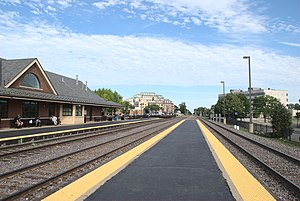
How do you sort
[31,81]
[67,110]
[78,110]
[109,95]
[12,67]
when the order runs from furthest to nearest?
[109,95] < [78,110] < [67,110] < [31,81] < [12,67]

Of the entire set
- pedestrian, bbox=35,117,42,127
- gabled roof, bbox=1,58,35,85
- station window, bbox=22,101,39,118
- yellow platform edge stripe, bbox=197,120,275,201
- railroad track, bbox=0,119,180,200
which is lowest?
railroad track, bbox=0,119,180,200

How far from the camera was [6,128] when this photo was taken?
78.3 ft

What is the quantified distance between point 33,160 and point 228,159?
7358 mm

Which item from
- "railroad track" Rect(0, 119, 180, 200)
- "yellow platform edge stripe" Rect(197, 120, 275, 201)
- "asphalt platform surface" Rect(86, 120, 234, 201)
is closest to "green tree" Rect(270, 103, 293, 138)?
"yellow platform edge stripe" Rect(197, 120, 275, 201)

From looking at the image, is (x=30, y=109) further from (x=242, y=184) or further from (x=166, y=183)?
(x=242, y=184)

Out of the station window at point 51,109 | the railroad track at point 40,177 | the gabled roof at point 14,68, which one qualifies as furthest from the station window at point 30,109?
the railroad track at point 40,177

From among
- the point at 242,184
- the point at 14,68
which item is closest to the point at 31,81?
the point at 14,68

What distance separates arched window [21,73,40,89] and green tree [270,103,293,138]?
2519 cm

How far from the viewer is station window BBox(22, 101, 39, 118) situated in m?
27.3

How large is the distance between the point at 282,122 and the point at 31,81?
85.5 feet

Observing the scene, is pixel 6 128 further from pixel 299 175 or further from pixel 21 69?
pixel 299 175

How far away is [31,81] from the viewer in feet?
98.4

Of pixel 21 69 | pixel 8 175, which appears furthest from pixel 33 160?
pixel 21 69

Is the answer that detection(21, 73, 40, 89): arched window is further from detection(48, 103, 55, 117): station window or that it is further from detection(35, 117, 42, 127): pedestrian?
detection(35, 117, 42, 127): pedestrian
